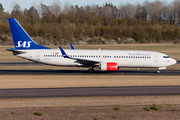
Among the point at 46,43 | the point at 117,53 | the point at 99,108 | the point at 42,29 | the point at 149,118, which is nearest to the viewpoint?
the point at 149,118

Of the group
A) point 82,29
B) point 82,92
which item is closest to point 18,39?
point 82,92

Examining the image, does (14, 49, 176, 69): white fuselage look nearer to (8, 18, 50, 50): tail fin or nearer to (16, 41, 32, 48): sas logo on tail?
(16, 41, 32, 48): sas logo on tail

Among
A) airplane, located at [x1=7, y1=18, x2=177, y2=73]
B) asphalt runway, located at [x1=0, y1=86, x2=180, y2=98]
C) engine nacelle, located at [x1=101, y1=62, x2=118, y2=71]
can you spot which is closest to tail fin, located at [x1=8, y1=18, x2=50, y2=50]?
airplane, located at [x1=7, y1=18, x2=177, y2=73]

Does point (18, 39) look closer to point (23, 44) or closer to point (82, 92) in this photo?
point (23, 44)

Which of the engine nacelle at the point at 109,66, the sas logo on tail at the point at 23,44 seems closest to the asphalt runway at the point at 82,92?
the engine nacelle at the point at 109,66

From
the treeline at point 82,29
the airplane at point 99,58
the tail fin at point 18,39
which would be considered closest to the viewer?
the airplane at point 99,58

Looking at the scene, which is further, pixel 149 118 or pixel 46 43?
pixel 46 43

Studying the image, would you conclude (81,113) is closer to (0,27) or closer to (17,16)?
(0,27)

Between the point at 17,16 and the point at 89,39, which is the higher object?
the point at 17,16

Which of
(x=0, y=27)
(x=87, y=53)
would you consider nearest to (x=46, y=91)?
(x=87, y=53)

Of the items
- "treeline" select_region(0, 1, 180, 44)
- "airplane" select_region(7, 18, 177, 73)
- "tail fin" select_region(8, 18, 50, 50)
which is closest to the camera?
"airplane" select_region(7, 18, 177, 73)

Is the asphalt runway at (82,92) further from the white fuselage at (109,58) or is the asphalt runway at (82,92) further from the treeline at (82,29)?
the treeline at (82,29)

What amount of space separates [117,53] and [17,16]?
428ft

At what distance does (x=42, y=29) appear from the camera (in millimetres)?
123438
